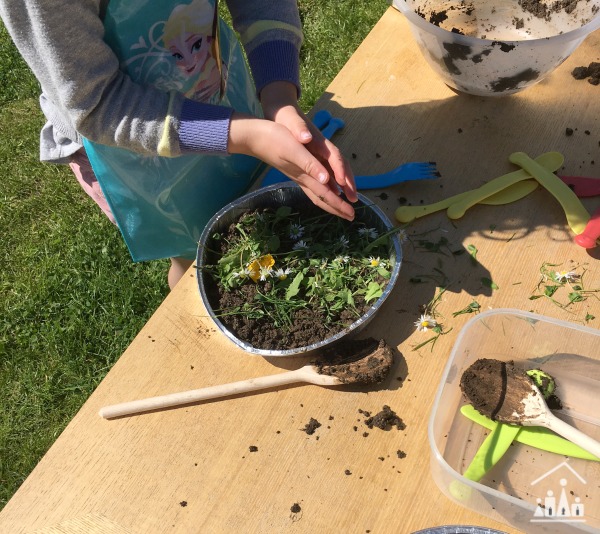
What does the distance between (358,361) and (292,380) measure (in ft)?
0.35

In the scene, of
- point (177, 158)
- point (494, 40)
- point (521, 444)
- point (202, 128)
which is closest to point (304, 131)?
point (202, 128)

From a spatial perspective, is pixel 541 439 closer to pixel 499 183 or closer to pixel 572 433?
pixel 572 433

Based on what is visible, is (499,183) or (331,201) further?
(499,183)

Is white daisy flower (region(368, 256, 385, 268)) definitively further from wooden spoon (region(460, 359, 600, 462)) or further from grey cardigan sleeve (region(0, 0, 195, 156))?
grey cardigan sleeve (region(0, 0, 195, 156))

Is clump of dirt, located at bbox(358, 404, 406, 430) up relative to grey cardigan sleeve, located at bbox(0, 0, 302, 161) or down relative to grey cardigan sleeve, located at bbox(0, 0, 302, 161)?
down

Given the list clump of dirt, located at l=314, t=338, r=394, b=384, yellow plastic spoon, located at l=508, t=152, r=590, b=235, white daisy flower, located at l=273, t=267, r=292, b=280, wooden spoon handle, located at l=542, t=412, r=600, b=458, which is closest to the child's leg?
white daisy flower, located at l=273, t=267, r=292, b=280

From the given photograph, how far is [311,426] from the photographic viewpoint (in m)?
0.93

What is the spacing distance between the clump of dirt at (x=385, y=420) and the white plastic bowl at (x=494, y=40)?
0.66 metres

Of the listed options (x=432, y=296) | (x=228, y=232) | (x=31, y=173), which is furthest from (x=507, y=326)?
(x=31, y=173)

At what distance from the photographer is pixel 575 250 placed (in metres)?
1.08

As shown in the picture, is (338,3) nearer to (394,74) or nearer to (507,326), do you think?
(394,74)

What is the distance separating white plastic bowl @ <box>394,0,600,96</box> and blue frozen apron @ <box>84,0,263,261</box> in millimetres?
364

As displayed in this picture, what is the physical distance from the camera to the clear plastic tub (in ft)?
2.65

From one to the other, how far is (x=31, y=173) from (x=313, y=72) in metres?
1.12
